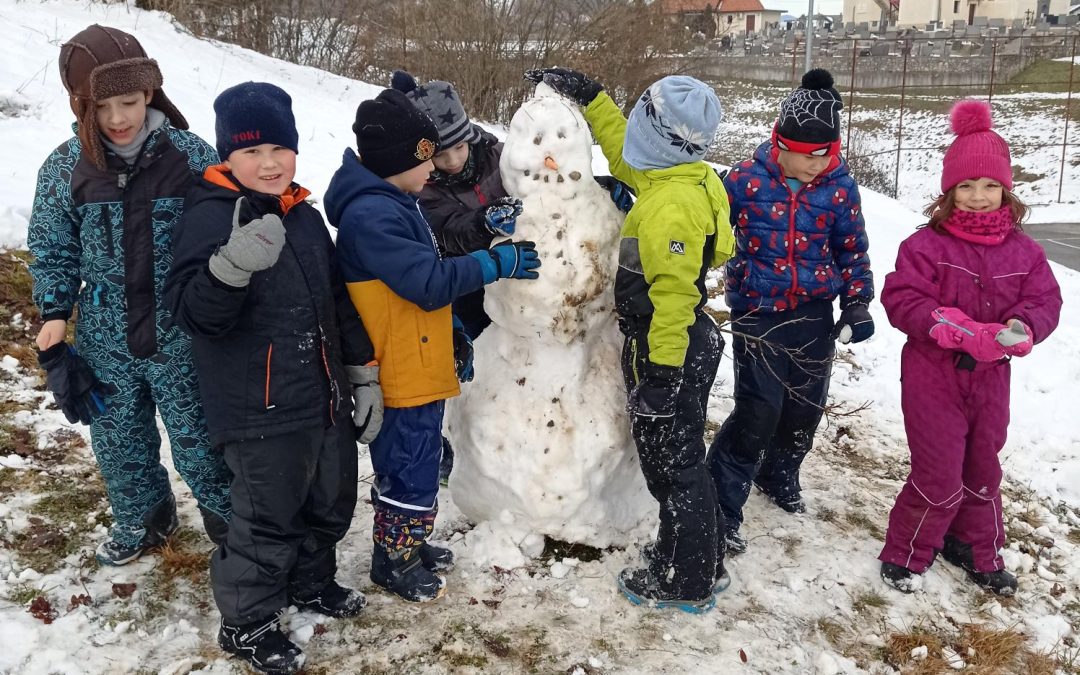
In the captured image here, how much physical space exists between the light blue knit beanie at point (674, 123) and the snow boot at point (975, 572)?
2.00 meters

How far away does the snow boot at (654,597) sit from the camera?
282 centimetres

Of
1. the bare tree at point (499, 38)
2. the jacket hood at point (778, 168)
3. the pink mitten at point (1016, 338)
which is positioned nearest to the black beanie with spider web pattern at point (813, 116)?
the jacket hood at point (778, 168)

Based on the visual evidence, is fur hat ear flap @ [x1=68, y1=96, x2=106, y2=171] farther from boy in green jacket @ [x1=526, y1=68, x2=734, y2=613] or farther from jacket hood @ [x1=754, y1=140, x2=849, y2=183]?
jacket hood @ [x1=754, y1=140, x2=849, y2=183]

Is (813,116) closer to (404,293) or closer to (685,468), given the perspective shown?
(685,468)

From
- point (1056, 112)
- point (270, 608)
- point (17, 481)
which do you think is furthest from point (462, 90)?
point (1056, 112)

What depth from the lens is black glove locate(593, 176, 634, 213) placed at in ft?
9.71

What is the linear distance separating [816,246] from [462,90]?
12.6 metres

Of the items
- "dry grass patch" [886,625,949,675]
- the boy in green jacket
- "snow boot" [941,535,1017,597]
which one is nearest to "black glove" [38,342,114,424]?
the boy in green jacket

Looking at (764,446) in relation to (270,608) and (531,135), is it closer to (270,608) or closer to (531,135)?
(531,135)

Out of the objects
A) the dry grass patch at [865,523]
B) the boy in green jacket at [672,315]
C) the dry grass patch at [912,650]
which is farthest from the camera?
the dry grass patch at [865,523]

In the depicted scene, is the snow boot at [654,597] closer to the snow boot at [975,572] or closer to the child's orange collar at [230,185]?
the snow boot at [975,572]

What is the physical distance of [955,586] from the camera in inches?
122

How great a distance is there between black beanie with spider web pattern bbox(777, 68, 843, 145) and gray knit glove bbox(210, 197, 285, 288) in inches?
75.2

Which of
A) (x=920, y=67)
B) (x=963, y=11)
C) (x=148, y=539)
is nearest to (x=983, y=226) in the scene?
(x=148, y=539)
